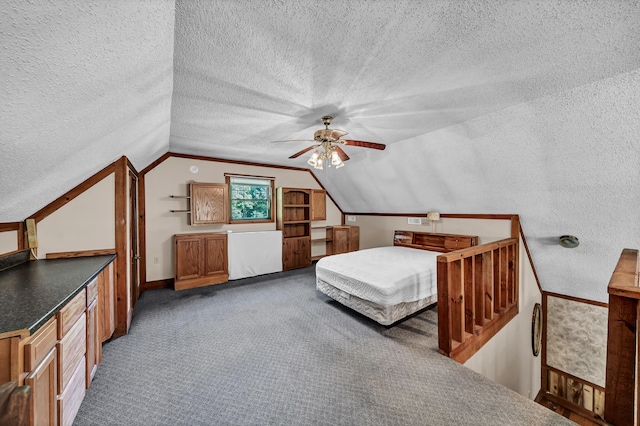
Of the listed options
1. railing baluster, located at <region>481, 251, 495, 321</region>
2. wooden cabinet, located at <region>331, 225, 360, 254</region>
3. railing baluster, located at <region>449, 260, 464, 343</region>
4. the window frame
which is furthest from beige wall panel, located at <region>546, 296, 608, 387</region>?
the window frame

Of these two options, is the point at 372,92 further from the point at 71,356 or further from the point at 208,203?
the point at 208,203

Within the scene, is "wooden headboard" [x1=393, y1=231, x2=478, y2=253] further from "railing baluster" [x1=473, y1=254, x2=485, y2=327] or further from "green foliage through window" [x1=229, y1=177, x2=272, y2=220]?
"green foliage through window" [x1=229, y1=177, x2=272, y2=220]

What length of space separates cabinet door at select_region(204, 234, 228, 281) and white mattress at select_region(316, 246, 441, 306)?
2009 millimetres

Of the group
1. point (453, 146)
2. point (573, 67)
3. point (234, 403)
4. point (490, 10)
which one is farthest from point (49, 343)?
point (453, 146)

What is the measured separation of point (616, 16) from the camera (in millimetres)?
1299

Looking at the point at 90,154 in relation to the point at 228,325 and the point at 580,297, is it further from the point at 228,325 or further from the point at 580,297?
the point at 580,297

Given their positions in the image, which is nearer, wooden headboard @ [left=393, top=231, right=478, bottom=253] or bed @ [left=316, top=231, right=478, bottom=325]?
bed @ [left=316, top=231, right=478, bottom=325]

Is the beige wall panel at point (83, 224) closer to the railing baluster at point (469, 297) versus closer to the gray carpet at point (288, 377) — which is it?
the gray carpet at point (288, 377)

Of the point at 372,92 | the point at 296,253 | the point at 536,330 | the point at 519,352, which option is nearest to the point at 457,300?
the point at 372,92

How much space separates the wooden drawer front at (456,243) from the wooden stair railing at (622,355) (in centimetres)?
293

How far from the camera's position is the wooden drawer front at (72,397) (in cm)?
136

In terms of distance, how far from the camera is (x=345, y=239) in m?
5.86

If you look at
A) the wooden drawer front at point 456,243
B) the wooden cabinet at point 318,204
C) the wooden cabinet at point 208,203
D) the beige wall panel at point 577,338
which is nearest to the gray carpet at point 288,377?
the wooden drawer front at point 456,243

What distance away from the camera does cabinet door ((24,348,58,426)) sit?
1.07 m
